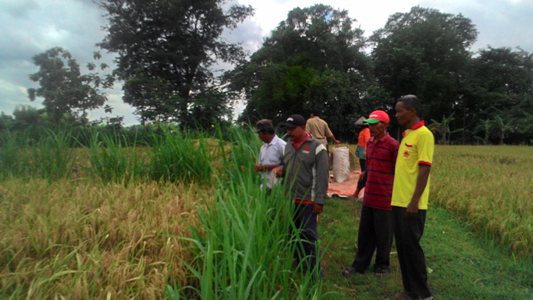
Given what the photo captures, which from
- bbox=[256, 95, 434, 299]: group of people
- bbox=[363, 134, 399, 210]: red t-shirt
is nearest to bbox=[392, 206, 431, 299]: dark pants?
bbox=[256, 95, 434, 299]: group of people

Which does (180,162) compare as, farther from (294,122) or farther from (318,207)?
(318,207)

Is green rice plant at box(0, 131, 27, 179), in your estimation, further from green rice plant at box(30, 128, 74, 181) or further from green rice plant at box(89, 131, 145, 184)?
green rice plant at box(89, 131, 145, 184)

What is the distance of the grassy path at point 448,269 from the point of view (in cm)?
336

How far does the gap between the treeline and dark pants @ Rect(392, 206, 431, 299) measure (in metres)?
3.46

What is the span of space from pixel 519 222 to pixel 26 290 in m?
5.32

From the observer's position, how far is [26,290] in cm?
201

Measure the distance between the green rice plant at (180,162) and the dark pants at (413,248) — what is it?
7.59 feet

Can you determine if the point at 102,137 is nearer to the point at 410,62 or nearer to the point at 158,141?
the point at 158,141

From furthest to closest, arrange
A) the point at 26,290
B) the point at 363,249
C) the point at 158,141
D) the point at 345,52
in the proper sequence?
the point at 345,52 < the point at 158,141 < the point at 363,249 < the point at 26,290

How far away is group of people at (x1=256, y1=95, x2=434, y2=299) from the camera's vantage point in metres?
2.94

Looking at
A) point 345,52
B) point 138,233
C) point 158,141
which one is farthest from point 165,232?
point 345,52

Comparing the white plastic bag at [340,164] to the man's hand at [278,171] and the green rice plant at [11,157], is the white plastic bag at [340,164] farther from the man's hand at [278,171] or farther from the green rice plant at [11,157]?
the green rice plant at [11,157]

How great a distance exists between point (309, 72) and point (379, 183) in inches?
998

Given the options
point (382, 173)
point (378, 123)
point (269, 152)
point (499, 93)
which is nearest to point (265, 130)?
point (269, 152)
